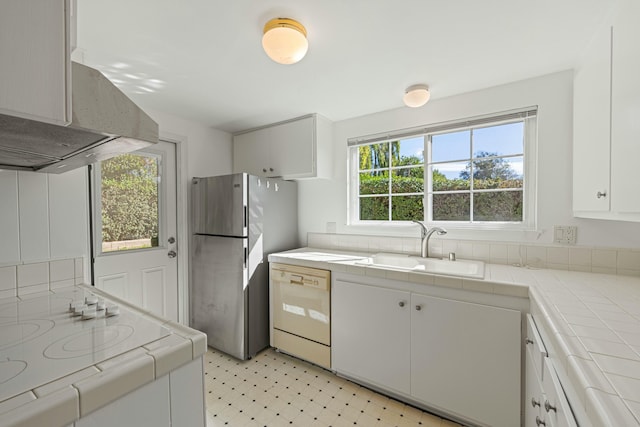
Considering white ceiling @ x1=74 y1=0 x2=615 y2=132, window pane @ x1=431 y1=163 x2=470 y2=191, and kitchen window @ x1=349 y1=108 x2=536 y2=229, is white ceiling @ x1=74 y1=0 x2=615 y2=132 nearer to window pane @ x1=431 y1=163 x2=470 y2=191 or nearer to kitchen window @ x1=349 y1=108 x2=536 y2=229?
kitchen window @ x1=349 y1=108 x2=536 y2=229

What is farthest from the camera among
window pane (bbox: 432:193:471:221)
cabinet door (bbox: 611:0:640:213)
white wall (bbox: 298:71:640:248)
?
window pane (bbox: 432:193:471:221)

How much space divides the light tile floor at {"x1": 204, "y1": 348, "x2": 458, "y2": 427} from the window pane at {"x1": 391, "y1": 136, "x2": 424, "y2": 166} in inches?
74.0

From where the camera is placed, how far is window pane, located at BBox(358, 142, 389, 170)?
2615 mm

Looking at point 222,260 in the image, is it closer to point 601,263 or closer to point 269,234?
point 269,234

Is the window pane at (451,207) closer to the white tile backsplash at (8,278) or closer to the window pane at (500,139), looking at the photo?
the window pane at (500,139)

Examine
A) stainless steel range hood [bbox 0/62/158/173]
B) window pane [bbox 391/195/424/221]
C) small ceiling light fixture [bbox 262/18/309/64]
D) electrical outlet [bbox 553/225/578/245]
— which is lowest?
electrical outlet [bbox 553/225/578/245]

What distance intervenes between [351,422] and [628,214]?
1743mm

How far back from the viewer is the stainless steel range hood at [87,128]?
27.1 inches

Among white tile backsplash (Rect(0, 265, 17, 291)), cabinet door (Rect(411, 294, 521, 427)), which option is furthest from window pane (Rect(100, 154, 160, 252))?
cabinet door (Rect(411, 294, 521, 427))

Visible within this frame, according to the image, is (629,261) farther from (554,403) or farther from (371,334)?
(371,334)

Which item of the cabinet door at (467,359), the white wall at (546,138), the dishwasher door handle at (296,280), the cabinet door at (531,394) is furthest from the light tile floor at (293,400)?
the white wall at (546,138)

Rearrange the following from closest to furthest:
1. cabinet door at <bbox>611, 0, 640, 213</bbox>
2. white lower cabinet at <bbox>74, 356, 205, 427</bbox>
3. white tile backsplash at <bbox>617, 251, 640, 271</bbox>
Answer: white lower cabinet at <bbox>74, 356, 205, 427</bbox>
cabinet door at <bbox>611, 0, 640, 213</bbox>
white tile backsplash at <bbox>617, 251, 640, 271</bbox>

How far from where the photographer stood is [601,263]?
66.0 inches

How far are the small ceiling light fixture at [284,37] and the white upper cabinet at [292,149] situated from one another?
47.0 inches
